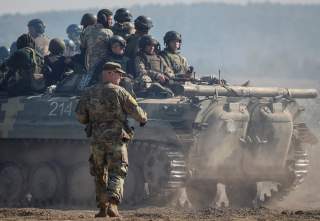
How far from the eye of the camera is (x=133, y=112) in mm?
15781

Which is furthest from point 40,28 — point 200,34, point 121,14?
point 200,34

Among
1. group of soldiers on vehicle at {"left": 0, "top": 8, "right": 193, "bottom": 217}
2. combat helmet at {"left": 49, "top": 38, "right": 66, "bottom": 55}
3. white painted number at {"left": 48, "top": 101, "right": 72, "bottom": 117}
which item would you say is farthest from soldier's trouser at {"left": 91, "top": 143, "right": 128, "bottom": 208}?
combat helmet at {"left": 49, "top": 38, "right": 66, "bottom": 55}

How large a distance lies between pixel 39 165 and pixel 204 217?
6.48m

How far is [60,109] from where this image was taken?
21.9 meters

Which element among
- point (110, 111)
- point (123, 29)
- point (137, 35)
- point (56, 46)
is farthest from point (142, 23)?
point (110, 111)

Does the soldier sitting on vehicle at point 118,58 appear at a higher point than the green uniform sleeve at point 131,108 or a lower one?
lower

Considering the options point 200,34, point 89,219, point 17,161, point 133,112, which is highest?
point 133,112

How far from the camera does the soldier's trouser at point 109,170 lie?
15719mm

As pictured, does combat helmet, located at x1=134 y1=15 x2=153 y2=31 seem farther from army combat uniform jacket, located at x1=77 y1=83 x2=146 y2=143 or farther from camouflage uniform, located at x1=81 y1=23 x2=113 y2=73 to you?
army combat uniform jacket, located at x1=77 y1=83 x2=146 y2=143

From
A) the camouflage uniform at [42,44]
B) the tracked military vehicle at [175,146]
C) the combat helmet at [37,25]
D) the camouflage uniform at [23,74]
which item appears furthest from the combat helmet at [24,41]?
the combat helmet at [37,25]

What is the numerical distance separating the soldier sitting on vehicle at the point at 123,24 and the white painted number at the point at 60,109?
2.39 meters

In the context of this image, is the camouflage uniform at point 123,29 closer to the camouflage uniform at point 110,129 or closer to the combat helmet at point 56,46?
the combat helmet at point 56,46

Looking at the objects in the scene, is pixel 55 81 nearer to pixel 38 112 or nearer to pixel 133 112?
pixel 38 112

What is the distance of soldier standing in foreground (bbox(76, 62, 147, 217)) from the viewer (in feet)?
51.8
